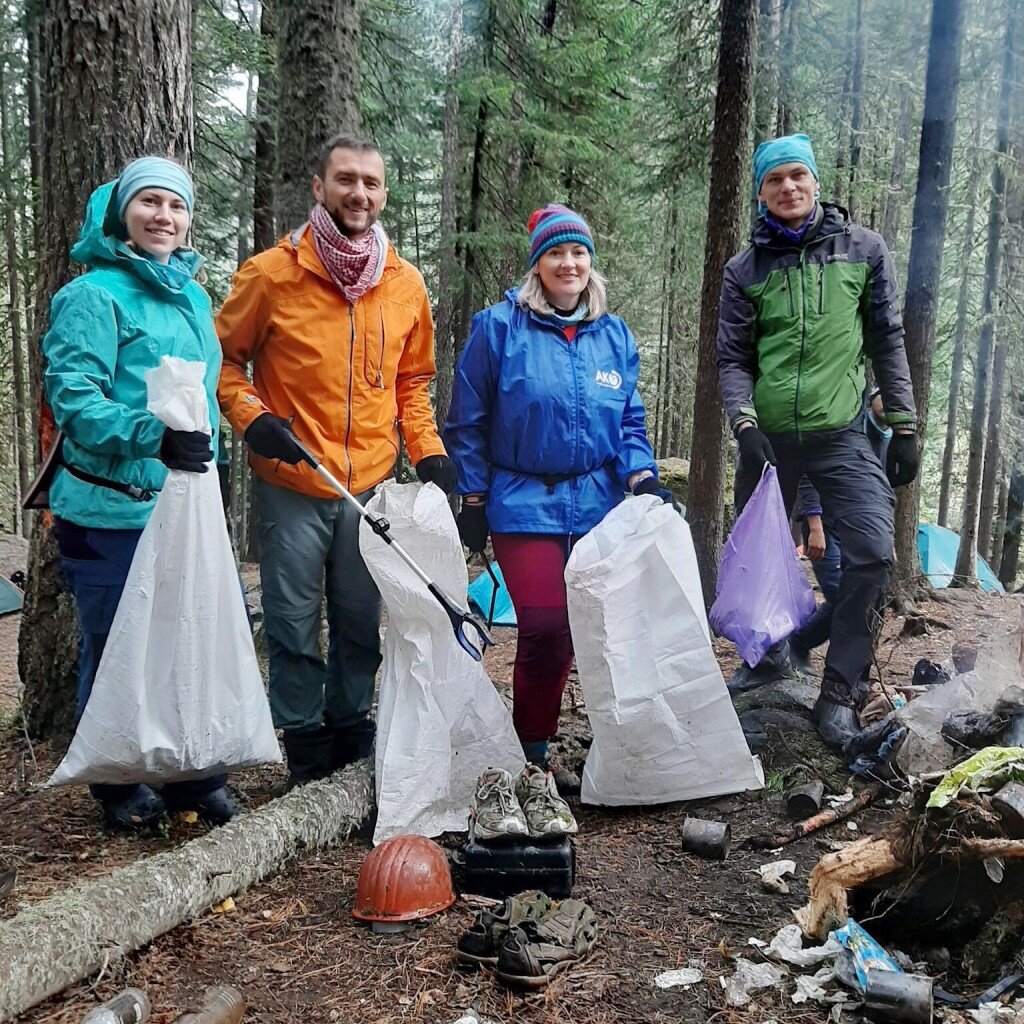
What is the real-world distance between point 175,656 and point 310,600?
0.70 meters

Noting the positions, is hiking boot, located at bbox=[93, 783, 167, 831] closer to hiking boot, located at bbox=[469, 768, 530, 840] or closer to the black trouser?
hiking boot, located at bbox=[469, 768, 530, 840]

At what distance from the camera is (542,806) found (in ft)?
9.48

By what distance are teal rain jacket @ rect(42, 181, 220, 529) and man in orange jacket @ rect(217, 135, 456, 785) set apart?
0.32m

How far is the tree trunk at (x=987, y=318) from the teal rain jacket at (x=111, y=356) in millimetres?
12233

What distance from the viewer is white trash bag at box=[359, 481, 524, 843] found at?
314 centimetres

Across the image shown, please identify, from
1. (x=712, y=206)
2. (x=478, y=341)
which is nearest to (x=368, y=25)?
(x=712, y=206)

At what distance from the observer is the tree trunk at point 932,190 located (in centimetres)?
711

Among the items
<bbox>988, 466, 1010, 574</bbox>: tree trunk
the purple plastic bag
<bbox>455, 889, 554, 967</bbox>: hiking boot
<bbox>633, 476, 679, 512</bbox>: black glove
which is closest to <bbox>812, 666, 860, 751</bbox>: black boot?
the purple plastic bag

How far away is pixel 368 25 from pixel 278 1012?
8519 millimetres

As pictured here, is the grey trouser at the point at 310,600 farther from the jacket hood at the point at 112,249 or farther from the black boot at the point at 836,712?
the black boot at the point at 836,712

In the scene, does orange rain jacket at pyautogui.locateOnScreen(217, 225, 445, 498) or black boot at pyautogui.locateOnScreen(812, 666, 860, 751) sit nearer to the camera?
orange rain jacket at pyautogui.locateOnScreen(217, 225, 445, 498)

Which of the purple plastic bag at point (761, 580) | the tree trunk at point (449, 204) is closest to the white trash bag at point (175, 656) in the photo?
the purple plastic bag at point (761, 580)

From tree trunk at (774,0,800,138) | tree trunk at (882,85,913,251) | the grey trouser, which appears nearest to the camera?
the grey trouser

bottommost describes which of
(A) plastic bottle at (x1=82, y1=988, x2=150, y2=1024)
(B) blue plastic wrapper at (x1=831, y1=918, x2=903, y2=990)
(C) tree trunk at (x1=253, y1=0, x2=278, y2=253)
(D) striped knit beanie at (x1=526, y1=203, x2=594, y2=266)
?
(A) plastic bottle at (x1=82, y1=988, x2=150, y2=1024)
